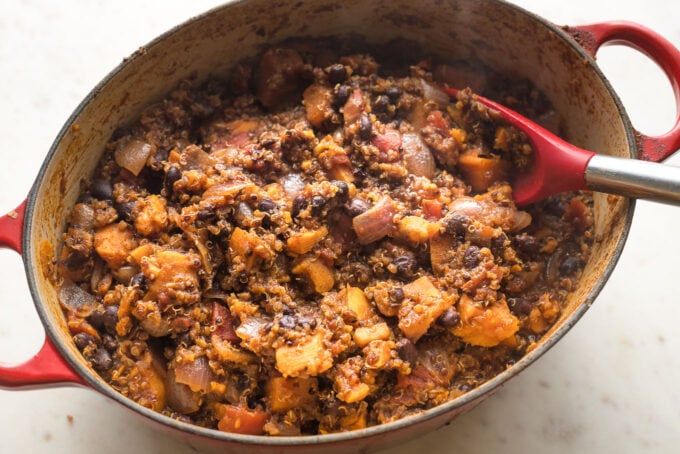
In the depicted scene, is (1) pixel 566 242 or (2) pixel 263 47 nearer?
(1) pixel 566 242

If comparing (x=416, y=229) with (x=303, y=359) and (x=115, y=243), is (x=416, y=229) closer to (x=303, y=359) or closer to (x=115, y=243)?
(x=303, y=359)

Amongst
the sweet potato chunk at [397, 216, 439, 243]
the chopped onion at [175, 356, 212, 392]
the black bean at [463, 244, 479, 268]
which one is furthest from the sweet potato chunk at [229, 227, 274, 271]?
the black bean at [463, 244, 479, 268]

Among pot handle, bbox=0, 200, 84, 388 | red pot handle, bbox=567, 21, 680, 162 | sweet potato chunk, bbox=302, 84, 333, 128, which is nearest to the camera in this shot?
pot handle, bbox=0, 200, 84, 388

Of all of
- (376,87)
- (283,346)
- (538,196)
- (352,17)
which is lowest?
(283,346)

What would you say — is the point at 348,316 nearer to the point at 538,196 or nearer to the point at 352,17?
the point at 538,196

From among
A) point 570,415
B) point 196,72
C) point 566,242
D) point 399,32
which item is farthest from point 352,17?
point 570,415

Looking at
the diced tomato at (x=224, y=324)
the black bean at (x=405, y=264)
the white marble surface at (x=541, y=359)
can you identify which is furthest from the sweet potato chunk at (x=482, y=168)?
the diced tomato at (x=224, y=324)

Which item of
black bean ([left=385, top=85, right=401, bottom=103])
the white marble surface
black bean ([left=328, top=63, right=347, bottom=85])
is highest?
black bean ([left=328, top=63, right=347, bottom=85])

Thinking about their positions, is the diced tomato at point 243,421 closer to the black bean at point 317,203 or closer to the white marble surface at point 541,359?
the white marble surface at point 541,359

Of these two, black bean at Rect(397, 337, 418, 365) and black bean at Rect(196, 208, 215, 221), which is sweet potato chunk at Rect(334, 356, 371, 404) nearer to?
black bean at Rect(397, 337, 418, 365)
